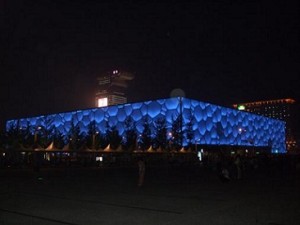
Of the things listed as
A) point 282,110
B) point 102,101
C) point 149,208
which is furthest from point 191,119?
point 102,101

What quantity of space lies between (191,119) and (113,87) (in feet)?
266

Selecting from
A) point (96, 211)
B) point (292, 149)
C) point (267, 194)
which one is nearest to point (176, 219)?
point (96, 211)

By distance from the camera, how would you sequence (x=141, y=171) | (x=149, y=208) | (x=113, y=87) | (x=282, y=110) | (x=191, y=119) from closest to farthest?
(x=149, y=208) < (x=141, y=171) < (x=191, y=119) < (x=282, y=110) < (x=113, y=87)

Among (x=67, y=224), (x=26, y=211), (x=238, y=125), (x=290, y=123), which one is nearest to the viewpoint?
Answer: (x=67, y=224)

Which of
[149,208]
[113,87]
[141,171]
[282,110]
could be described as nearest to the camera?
[149,208]

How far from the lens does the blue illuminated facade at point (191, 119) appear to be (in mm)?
78250

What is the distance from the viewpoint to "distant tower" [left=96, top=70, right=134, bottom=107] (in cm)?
14862

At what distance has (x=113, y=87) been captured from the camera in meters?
150

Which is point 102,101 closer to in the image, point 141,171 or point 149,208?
point 141,171

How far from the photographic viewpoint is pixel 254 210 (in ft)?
30.8

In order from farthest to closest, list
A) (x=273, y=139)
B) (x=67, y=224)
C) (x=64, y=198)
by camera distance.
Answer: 1. (x=273, y=139)
2. (x=64, y=198)
3. (x=67, y=224)

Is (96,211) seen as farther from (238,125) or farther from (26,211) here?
(238,125)

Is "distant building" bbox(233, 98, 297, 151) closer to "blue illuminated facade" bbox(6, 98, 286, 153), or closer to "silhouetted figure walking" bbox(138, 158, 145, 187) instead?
"blue illuminated facade" bbox(6, 98, 286, 153)

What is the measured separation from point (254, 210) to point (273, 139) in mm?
109041
